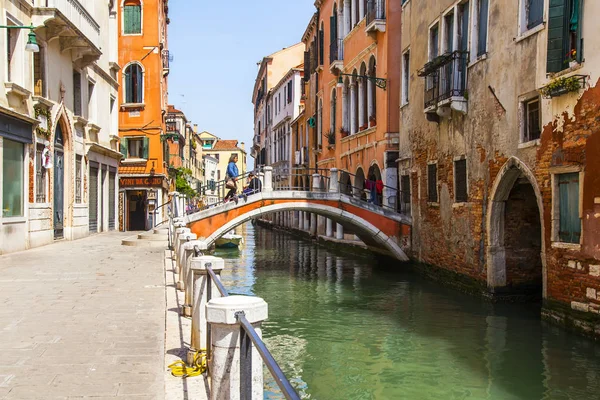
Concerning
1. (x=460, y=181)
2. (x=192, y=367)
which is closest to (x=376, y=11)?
(x=460, y=181)

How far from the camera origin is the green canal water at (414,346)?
7508 millimetres

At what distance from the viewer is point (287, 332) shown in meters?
10.4

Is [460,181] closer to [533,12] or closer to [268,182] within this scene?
[533,12]

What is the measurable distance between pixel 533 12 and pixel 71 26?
11049 millimetres

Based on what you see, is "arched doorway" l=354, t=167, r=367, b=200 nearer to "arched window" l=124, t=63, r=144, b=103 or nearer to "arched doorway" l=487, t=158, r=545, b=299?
"arched doorway" l=487, t=158, r=545, b=299

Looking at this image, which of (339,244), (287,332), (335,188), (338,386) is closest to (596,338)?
(338,386)

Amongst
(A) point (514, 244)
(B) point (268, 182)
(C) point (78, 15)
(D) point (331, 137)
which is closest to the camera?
(A) point (514, 244)

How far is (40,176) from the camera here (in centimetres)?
1627

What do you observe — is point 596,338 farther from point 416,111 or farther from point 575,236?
point 416,111

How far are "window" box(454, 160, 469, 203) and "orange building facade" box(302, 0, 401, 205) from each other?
3.90 metres

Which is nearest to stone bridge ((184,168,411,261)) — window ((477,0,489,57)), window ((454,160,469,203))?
window ((454,160,469,203))

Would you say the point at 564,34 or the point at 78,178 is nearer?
the point at 564,34

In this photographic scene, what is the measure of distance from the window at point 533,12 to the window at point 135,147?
20.1 m

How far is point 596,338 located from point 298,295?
6846mm
